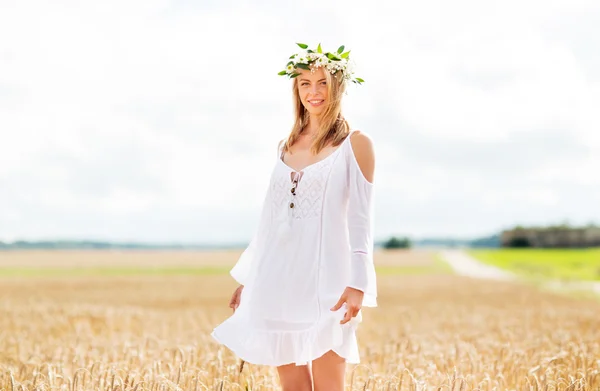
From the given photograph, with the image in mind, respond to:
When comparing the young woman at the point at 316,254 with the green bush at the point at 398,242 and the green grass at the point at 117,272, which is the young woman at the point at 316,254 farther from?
the green bush at the point at 398,242

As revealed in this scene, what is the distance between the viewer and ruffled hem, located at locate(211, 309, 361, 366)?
156 inches

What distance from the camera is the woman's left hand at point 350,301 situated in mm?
3920

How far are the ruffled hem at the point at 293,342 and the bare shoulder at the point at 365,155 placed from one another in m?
0.73

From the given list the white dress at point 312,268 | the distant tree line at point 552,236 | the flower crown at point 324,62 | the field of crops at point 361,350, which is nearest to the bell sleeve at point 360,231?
the white dress at point 312,268

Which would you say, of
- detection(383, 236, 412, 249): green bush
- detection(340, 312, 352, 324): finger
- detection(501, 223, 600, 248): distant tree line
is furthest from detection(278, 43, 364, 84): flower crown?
detection(383, 236, 412, 249): green bush

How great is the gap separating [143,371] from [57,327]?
6.79 meters

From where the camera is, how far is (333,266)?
4098mm

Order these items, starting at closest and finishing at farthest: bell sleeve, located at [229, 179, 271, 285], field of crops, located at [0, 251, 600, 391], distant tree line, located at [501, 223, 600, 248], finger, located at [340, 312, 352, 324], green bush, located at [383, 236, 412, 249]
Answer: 1. finger, located at [340, 312, 352, 324]
2. bell sleeve, located at [229, 179, 271, 285]
3. field of crops, located at [0, 251, 600, 391]
4. distant tree line, located at [501, 223, 600, 248]
5. green bush, located at [383, 236, 412, 249]

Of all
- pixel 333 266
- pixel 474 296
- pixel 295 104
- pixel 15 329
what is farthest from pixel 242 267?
pixel 474 296

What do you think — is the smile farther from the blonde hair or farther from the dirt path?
the dirt path

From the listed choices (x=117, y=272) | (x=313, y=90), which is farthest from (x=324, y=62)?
(x=117, y=272)

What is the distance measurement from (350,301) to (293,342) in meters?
0.40

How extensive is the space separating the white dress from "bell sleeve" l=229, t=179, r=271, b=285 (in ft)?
0.53

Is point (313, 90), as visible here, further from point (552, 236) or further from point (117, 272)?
point (552, 236)
